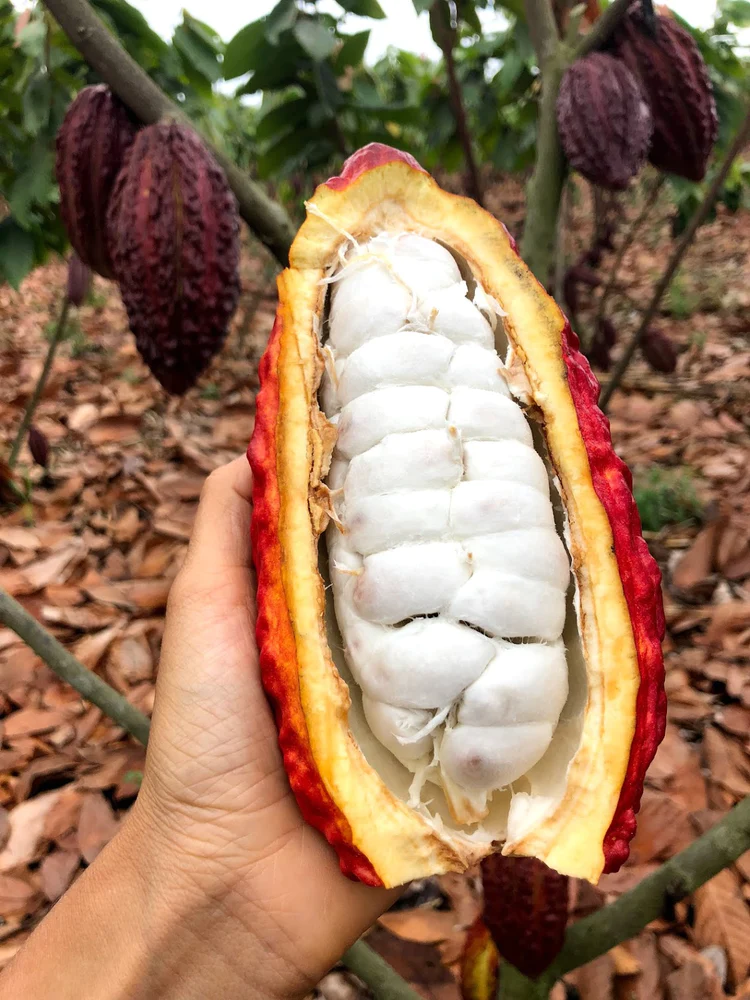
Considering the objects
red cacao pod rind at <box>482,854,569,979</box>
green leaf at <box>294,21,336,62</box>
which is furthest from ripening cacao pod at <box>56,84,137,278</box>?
red cacao pod rind at <box>482,854,569,979</box>

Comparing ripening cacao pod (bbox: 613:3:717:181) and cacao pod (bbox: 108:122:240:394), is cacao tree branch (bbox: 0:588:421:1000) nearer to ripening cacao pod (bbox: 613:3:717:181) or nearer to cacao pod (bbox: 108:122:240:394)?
cacao pod (bbox: 108:122:240:394)

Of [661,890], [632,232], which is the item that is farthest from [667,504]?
[661,890]

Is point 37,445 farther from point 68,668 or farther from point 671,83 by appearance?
point 671,83

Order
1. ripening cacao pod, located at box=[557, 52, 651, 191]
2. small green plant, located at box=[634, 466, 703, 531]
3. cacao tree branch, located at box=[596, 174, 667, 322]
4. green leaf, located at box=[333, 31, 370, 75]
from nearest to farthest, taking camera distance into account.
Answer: ripening cacao pod, located at box=[557, 52, 651, 191]
green leaf, located at box=[333, 31, 370, 75]
cacao tree branch, located at box=[596, 174, 667, 322]
small green plant, located at box=[634, 466, 703, 531]

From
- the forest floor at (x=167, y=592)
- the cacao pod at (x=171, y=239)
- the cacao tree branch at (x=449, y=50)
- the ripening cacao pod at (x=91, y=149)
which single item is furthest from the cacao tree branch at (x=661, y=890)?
the ripening cacao pod at (x=91, y=149)

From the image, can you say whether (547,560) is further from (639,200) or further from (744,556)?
(639,200)
